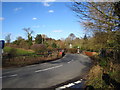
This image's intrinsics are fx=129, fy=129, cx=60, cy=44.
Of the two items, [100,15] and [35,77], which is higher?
[100,15]

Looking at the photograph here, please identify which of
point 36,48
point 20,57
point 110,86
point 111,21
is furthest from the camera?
point 36,48

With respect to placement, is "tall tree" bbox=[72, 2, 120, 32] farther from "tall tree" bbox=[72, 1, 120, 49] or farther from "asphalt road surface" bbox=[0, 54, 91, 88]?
"asphalt road surface" bbox=[0, 54, 91, 88]

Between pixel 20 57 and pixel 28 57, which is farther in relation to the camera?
pixel 28 57

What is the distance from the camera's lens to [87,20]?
23.5 feet

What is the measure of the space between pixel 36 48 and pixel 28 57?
9.32m

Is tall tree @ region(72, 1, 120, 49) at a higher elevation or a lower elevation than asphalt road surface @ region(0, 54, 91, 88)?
higher

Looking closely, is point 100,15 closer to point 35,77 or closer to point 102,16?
point 102,16

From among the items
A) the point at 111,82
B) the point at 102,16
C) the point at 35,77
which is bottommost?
the point at 35,77

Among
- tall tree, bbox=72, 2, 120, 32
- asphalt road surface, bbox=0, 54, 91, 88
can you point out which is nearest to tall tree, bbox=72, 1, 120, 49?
tall tree, bbox=72, 2, 120, 32

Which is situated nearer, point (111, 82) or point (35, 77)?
point (111, 82)

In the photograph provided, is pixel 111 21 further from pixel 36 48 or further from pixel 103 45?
pixel 36 48

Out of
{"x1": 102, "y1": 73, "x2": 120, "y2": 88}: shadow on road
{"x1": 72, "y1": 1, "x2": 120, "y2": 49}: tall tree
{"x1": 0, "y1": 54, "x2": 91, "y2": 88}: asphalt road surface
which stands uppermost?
{"x1": 72, "y1": 1, "x2": 120, "y2": 49}: tall tree

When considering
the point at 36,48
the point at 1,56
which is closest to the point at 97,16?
the point at 1,56

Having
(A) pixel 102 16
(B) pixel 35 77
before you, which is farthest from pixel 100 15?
(B) pixel 35 77
